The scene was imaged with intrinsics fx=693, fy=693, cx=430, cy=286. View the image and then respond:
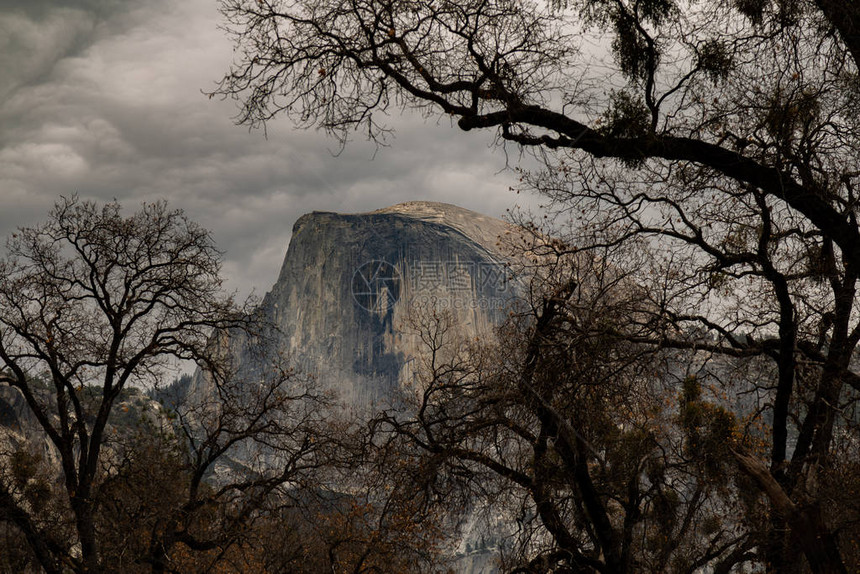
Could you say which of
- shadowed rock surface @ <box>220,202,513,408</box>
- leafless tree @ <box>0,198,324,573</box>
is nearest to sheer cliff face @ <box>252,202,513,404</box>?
shadowed rock surface @ <box>220,202,513,408</box>

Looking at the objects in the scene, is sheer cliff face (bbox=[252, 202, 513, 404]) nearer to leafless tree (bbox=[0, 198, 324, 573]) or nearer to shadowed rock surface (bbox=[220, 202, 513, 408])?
shadowed rock surface (bbox=[220, 202, 513, 408])

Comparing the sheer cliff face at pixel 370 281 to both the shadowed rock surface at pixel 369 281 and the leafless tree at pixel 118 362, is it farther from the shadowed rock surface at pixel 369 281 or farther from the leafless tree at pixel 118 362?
the leafless tree at pixel 118 362

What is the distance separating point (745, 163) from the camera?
6.80m

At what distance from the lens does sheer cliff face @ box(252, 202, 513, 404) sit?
104438 mm

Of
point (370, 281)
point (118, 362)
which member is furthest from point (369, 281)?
point (118, 362)

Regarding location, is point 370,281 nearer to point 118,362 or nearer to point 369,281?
point 369,281

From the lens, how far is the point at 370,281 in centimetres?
11162

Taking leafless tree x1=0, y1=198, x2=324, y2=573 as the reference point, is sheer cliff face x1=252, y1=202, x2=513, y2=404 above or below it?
above

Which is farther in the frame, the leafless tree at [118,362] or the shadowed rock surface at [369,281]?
the shadowed rock surface at [369,281]

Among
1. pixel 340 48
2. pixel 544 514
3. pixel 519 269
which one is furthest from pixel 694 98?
pixel 544 514

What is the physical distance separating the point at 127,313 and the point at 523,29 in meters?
9.95

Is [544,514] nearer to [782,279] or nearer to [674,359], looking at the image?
[674,359]

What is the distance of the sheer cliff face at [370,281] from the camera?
10444 centimetres

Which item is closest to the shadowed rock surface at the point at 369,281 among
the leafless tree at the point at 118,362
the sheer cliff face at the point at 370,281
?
the sheer cliff face at the point at 370,281
